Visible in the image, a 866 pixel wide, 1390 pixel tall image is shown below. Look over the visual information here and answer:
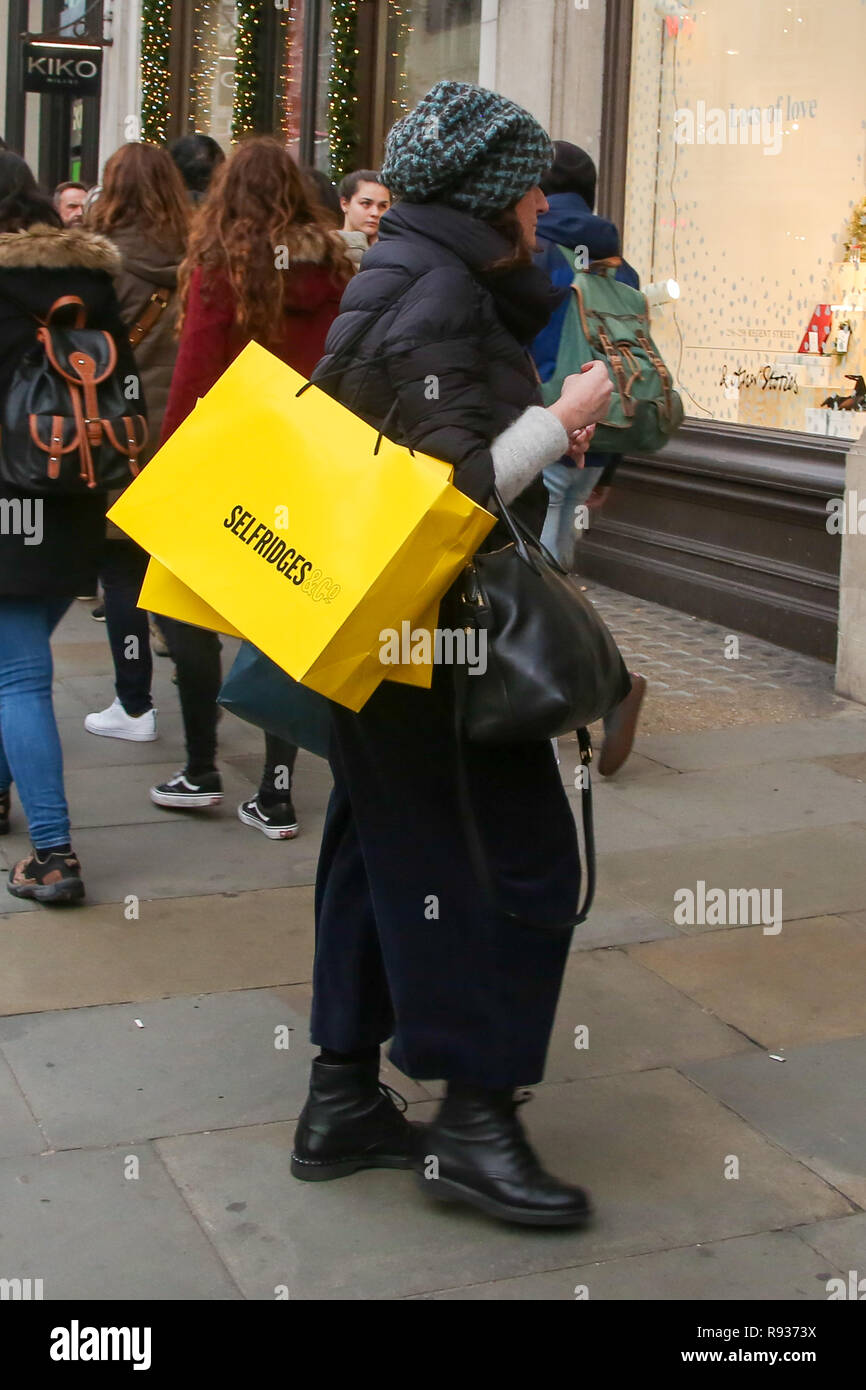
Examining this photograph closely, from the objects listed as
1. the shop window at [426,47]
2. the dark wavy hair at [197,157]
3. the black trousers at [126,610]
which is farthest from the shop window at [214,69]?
the black trousers at [126,610]

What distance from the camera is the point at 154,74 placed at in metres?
14.9

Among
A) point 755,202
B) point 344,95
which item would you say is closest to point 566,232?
point 755,202

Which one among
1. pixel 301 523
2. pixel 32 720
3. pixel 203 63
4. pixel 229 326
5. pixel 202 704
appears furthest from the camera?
pixel 203 63

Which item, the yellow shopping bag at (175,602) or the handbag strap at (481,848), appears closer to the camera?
the handbag strap at (481,848)

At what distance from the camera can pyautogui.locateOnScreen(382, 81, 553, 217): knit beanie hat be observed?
290 cm

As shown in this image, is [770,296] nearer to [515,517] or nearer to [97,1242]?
[515,517]

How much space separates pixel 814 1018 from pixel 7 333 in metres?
2.64

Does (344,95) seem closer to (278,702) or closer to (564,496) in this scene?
(564,496)

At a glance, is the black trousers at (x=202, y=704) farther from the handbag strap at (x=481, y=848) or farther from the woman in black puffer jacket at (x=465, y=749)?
the handbag strap at (x=481, y=848)

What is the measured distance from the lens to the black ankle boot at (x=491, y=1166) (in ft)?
10.0

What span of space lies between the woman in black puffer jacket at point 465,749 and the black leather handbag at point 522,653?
8cm

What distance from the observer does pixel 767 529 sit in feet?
26.3

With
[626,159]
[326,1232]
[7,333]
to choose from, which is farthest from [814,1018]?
[626,159]

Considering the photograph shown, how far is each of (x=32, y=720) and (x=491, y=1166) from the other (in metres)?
2.17
